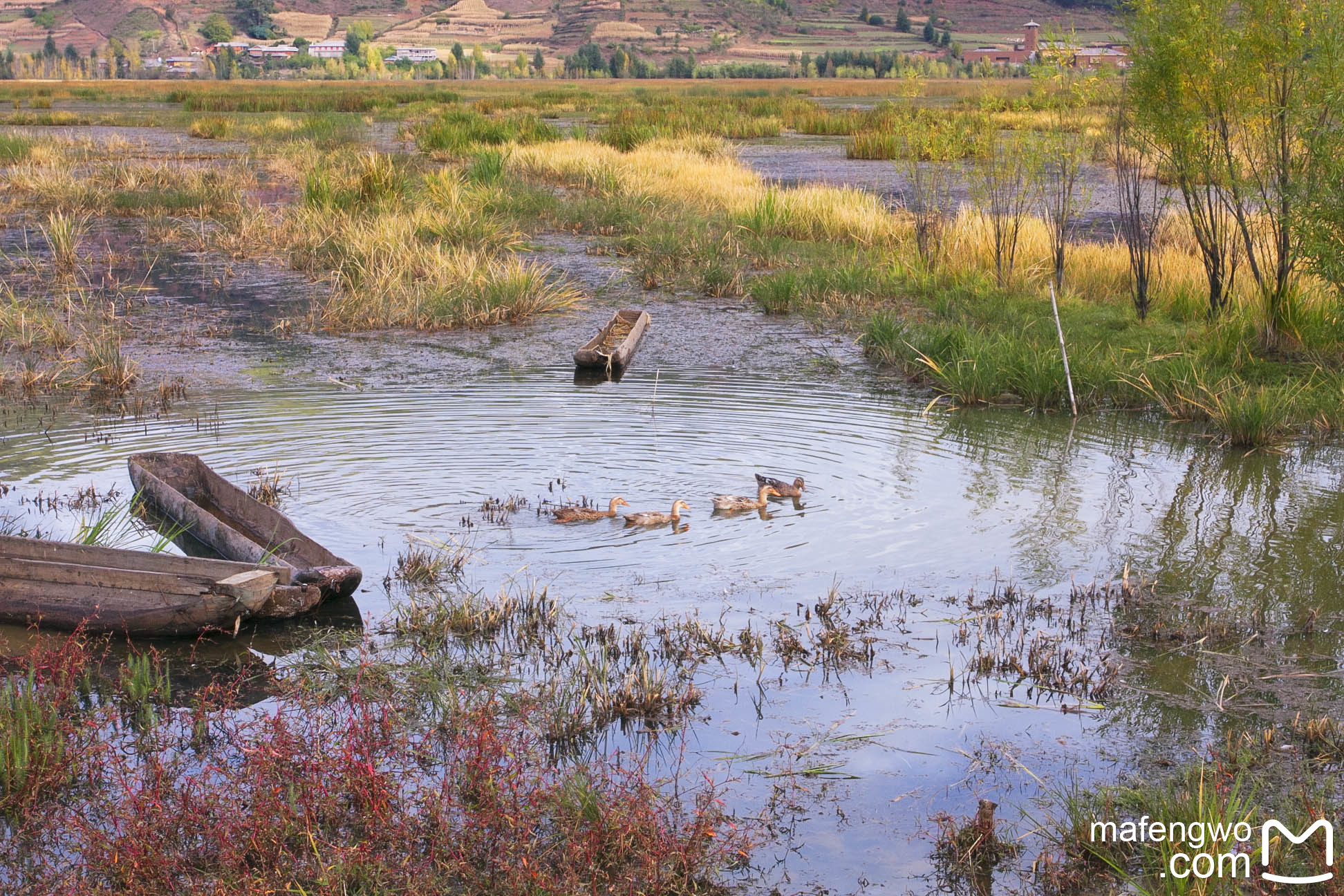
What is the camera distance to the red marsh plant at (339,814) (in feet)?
14.2

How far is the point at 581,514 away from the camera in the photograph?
26.9ft

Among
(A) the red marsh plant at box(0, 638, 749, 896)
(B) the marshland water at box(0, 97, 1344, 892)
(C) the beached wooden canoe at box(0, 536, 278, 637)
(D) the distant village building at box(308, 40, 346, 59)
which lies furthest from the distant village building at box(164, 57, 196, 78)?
(A) the red marsh plant at box(0, 638, 749, 896)

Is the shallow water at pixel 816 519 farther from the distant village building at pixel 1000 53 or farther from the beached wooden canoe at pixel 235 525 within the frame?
the distant village building at pixel 1000 53

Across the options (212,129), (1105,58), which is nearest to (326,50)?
(212,129)

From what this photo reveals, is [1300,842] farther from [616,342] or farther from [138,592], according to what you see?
[616,342]

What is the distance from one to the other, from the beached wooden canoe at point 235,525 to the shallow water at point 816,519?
370mm

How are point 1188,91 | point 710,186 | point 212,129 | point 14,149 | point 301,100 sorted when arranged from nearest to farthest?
point 1188,91 → point 710,186 → point 14,149 → point 212,129 → point 301,100

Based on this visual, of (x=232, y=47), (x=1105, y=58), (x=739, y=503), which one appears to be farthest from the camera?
(x=232, y=47)

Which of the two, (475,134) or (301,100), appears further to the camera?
(301,100)

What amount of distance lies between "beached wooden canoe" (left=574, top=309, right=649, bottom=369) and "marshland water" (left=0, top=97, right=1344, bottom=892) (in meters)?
0.28

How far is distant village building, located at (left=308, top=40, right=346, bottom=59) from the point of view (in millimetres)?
145750

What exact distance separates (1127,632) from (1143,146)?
822 centimetres

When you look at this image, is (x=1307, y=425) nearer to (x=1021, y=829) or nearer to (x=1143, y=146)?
(x=1143, y=146)

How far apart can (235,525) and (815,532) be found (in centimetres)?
376
